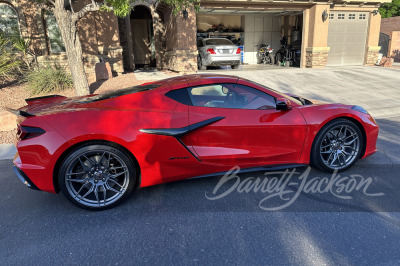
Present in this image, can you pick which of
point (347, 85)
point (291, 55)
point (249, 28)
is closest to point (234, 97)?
point (347, 85)

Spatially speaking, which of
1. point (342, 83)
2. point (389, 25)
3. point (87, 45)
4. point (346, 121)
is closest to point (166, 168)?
point (346, 121)

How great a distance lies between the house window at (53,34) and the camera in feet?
42.5

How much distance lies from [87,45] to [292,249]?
499 inches

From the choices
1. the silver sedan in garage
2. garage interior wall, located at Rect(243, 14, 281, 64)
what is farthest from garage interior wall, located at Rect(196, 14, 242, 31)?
the silver sedan in garage

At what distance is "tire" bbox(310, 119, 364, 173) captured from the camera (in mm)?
3908

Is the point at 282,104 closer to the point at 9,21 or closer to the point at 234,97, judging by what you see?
the point at 234,97

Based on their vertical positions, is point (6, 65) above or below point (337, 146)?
above

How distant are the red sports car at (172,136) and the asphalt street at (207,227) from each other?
30 cm

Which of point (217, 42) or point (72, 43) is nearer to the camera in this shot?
point (72, 43)

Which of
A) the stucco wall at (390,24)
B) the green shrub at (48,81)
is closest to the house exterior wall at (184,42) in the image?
the green shrub at (48,81)

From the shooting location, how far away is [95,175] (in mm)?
3258

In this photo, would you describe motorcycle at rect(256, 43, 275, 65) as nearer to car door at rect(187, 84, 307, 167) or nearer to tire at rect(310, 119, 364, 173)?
tire at rect(310, 119, 364, 173)

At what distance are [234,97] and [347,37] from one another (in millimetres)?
15694

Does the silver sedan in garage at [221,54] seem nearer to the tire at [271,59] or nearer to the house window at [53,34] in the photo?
the tire at [271,59]
